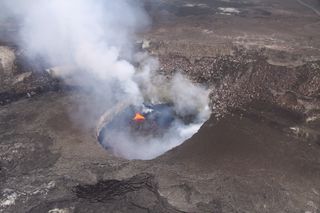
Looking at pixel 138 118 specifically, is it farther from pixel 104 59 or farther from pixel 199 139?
pixel 104 59

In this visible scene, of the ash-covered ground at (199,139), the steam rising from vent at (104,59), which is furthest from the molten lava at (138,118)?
the ash-covered ground at (199,139)

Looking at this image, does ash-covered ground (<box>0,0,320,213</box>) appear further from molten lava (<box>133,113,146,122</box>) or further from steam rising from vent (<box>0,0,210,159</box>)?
molten lava (<box>133,113,146,122</box>)

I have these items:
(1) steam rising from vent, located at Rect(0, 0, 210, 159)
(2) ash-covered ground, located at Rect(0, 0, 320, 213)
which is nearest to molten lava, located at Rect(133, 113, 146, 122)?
(1) steam rising from vent, located at Rect(0, 0, 210, 159)

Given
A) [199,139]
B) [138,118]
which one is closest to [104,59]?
[138,118]

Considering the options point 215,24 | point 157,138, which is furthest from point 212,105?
point 215,24

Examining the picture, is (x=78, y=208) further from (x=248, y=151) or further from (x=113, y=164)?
(x=248, y=151)

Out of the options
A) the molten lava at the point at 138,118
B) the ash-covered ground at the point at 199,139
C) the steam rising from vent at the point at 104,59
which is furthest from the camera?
the steam rising from vent at the point at 104,59

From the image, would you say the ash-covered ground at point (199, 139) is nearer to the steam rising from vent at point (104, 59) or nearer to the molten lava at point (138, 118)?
the steam rising from vent at point (104, 59)
